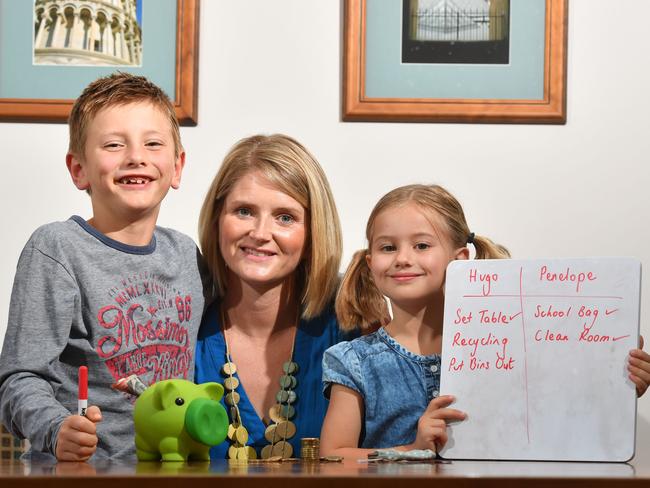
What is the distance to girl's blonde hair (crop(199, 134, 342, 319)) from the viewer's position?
167 cm

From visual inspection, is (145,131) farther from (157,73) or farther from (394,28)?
(394,28)

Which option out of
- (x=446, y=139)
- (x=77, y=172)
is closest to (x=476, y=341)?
(x=446, y=139)

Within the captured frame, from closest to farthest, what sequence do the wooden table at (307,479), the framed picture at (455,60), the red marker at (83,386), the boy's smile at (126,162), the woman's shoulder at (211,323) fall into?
Answer: the wooden table at (307,479)
the red marker at (83,386)
the boy's smile at (126,162)
the woman's shoulder at (211,323)
the framed picture at (455,60)

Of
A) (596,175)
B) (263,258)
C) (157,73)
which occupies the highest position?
(157,73)

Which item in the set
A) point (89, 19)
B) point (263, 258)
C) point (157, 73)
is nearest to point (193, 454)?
point (263, 258)

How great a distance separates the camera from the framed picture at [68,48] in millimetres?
1908

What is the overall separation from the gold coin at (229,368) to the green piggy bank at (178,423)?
38 cm

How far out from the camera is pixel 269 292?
1.72m

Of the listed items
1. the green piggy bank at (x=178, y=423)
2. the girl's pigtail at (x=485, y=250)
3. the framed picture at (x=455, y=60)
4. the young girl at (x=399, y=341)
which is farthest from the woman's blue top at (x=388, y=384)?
the framed picture at (x=455, y=60)

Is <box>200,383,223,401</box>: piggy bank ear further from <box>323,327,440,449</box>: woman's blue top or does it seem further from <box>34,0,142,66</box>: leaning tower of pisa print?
<box>34,0,142,66</box>: leaning tower of pisa print

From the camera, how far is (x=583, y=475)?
3.06 ft

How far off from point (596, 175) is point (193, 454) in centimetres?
107

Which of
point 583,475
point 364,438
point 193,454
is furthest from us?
point 364,438

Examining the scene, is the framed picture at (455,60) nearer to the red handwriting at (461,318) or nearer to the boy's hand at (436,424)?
the red handwriting at (461,318)
